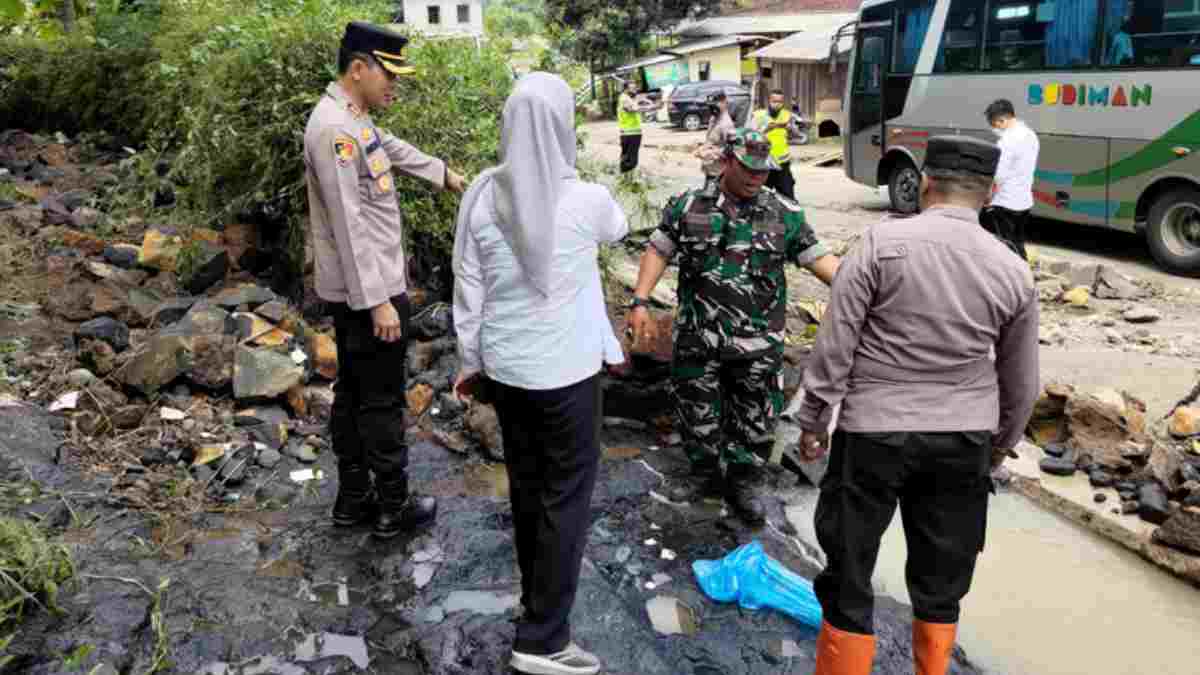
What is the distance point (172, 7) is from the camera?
9.05 m

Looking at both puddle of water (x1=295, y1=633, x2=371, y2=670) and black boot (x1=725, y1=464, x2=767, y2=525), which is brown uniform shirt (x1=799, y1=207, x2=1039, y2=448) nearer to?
black boot (x1=725, y1=464, x2=767, y2=525)

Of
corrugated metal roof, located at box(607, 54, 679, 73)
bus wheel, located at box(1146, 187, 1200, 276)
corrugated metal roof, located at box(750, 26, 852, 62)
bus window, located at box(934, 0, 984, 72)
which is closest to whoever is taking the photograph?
bus wheel, located at box(1146, 187, 1200, 276)

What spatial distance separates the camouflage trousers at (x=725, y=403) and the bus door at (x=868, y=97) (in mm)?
9422

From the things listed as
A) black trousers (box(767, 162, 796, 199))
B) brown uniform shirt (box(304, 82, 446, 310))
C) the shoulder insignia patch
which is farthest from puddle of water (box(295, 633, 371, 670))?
black trousers (box(767, 162, 796, 199))

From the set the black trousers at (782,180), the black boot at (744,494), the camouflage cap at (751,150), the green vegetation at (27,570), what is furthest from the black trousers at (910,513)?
the black trousers at (782,180)

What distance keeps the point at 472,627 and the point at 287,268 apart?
3438 mm

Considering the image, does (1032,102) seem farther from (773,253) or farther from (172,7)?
(172,7)

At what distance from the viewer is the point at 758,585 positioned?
3.28 meters

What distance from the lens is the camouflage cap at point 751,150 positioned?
3.65 m

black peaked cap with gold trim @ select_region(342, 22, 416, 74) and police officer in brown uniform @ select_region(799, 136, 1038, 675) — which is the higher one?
black peaked cap with gold trim @ select_region(342, 22, 416, 74)

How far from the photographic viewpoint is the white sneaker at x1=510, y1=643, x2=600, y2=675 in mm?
2748

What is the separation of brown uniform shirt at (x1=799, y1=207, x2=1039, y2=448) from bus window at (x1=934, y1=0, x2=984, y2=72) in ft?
30.6

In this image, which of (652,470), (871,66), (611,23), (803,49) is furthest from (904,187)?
(611,23)

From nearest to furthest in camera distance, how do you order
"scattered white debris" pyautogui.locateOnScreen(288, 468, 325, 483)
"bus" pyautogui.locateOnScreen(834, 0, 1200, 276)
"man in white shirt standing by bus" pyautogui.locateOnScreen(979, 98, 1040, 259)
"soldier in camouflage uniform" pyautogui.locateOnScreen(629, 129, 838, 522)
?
"soldier in camouflage uniform" pyautogui.locateOnScreen(629, 129, 838, 522), "scattered white debris" pyautogui.locateOnScreen(288, 468, 325, 483), "man in white shirt standing by bus" pyautogui.locateOnScreen(979, 98, 1040, 259), "bus" pyautogui.locateOnScreen(834, 0, 1200, 276)
